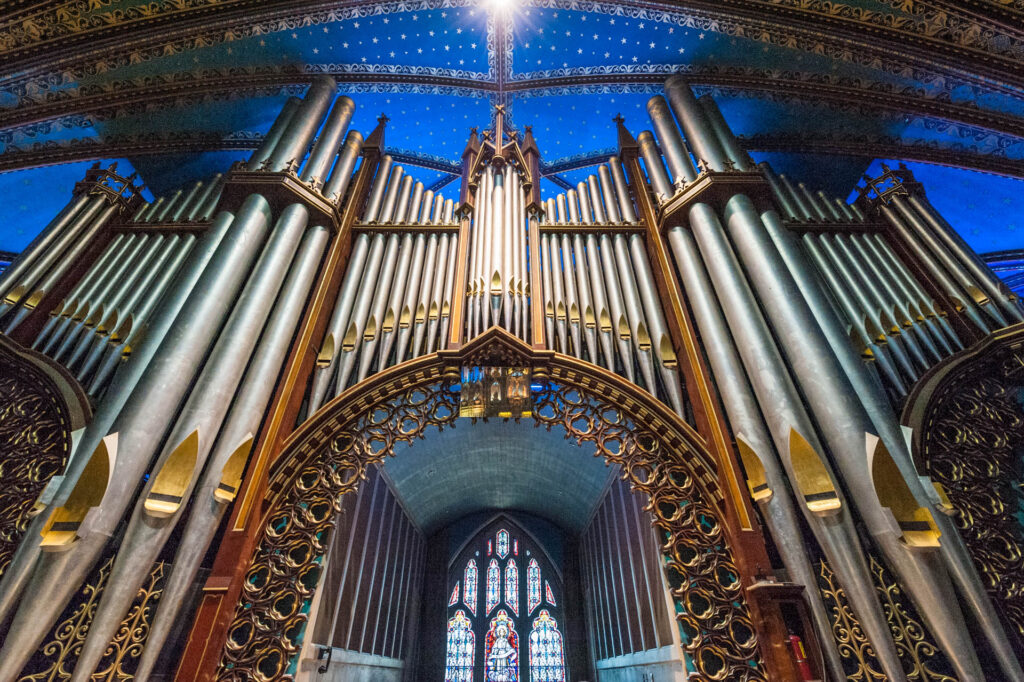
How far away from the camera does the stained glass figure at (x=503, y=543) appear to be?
12.6 m

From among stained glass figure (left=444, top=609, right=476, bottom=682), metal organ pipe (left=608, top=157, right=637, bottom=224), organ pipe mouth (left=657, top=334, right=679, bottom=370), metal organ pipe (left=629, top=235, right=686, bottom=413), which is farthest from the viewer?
stained glass figure (left=444, top=609, right=476, bottom=682)

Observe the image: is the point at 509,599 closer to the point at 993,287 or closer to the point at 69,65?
the point at 993,287

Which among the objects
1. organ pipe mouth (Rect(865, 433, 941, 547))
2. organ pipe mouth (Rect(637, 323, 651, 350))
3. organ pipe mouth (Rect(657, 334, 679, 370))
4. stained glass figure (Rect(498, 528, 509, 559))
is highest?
stained glass figure (Rect(498, 528, 509, 559))

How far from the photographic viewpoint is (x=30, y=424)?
11.7ft

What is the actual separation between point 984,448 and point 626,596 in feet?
17.7

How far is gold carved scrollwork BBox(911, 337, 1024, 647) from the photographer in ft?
9.62

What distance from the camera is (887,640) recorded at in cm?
259

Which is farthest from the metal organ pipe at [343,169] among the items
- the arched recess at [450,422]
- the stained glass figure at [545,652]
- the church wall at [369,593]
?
the stained glass figure at [545,652]

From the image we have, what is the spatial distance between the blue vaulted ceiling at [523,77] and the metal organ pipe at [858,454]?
3.21 metres

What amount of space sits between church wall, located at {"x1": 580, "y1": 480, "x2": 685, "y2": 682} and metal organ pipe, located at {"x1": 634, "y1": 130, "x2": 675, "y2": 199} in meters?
3.89

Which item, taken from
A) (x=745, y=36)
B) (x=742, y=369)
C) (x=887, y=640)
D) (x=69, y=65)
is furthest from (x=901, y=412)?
(x=69, y=65)

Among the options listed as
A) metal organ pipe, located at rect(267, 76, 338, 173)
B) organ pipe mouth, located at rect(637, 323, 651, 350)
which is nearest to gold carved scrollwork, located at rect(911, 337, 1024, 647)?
organ pipe mouth, located at rect(637, 323, 651, 350)

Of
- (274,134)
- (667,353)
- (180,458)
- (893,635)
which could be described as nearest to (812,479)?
(893,635)

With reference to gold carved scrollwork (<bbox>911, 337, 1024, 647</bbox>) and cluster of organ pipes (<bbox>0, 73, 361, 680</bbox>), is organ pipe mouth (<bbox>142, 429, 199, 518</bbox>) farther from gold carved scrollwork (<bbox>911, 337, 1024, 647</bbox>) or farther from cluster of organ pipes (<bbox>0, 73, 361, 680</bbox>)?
gold carved scrollwork (<bbox>911, 337, 1024, 647</bbox>)
